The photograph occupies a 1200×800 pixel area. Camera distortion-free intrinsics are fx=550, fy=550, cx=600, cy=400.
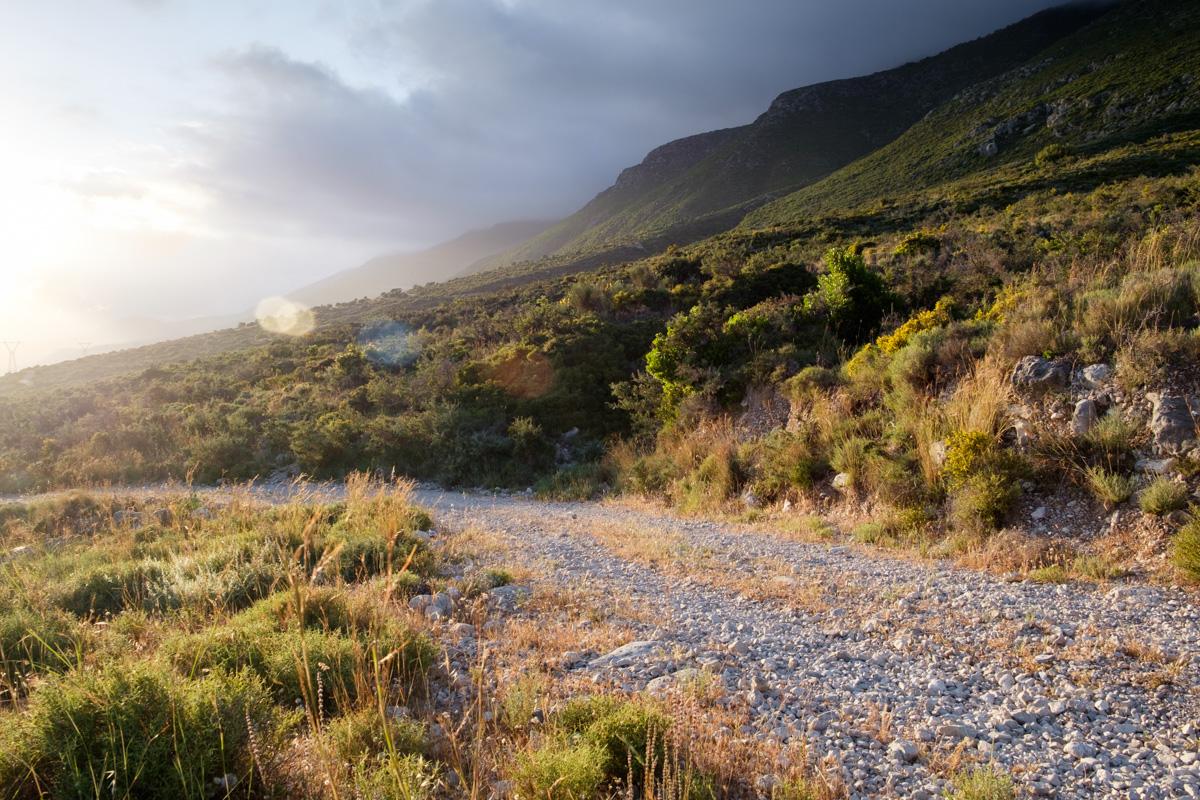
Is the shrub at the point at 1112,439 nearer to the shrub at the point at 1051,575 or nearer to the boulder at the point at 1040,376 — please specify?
the boulder at the point at 1040,376

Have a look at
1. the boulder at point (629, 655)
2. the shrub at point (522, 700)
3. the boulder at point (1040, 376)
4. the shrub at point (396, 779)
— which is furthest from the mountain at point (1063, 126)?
the shrub at point (396, 779)

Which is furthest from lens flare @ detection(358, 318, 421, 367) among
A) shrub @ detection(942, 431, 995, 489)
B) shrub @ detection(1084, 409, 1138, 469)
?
shrub @ detection(1084, 409, 1138, 469)

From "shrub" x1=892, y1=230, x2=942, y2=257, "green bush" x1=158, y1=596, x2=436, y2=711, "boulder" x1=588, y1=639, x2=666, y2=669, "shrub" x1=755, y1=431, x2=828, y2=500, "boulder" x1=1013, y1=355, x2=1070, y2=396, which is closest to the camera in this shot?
"green bush" x1=158, y1=596, x2=436, y2=711

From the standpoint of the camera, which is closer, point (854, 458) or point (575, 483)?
point (854, 458)

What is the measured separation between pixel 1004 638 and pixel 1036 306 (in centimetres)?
550

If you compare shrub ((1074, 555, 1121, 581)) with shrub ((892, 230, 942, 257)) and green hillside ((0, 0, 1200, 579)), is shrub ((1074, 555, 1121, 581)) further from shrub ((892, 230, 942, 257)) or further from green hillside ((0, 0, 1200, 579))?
shrub ((892, 230, 942, 257))

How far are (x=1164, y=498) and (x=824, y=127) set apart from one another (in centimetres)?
10505

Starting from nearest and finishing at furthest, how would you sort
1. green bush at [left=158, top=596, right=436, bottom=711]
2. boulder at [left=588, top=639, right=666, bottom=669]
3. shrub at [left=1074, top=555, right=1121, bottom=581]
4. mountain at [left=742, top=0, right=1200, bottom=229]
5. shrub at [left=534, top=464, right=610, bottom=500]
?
1. green bush at [left=158, top=596, right=436, bottom=711]
2. boulder at [left=588, top=639, right=666, bottom=669]
3. shrub at [left=1074, top=555, right=1121, bottom=581]
4. shrub at [left=534, top=464, right=610, bottom=500]
5. mountain at [left=742, top=0, right=1200, bottom=229]

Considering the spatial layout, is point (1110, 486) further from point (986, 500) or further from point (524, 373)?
point (524, 373)

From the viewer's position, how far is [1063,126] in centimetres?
4431

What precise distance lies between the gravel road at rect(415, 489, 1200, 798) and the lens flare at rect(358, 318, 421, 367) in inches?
658

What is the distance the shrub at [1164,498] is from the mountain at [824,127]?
71.6 metres

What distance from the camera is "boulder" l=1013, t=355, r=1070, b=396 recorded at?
6312 mm

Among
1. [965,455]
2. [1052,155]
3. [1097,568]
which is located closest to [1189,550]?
[1097,568]
